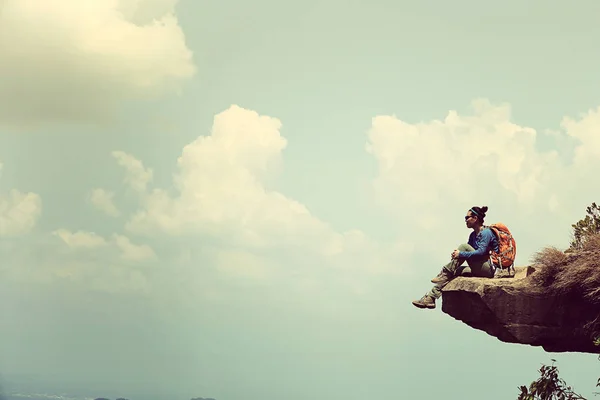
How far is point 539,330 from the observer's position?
20.8m

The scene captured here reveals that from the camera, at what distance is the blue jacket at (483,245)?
21.6m

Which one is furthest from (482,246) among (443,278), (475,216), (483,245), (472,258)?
(443,278)

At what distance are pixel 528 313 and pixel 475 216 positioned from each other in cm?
320

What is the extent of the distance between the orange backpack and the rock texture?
0.57 metres

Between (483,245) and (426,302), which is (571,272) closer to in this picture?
(483,245)

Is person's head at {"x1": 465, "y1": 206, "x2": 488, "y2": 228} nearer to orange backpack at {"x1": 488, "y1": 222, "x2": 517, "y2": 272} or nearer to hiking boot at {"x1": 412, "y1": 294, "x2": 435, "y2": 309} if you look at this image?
orange backpack at {"x1": 488, "y1": 222, "x2": 517, "y2": 272}

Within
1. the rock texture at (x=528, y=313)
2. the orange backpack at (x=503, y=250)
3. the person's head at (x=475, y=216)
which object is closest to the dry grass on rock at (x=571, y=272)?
the rock texture at (x=528, y=313)

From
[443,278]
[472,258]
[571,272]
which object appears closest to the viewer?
[571,272]

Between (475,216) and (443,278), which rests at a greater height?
(475,216)

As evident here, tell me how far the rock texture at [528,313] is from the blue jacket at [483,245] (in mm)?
690

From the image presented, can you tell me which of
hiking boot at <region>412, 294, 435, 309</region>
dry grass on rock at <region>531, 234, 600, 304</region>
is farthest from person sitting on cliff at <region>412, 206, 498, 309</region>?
dry grass on rock at <region>531, 234, 600, 304</region>

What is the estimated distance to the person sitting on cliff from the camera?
21.7 meters

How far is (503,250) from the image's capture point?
72.0ft

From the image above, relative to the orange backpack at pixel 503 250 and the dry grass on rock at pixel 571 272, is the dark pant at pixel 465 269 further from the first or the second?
the dry grass on rock at pixel 571 272
